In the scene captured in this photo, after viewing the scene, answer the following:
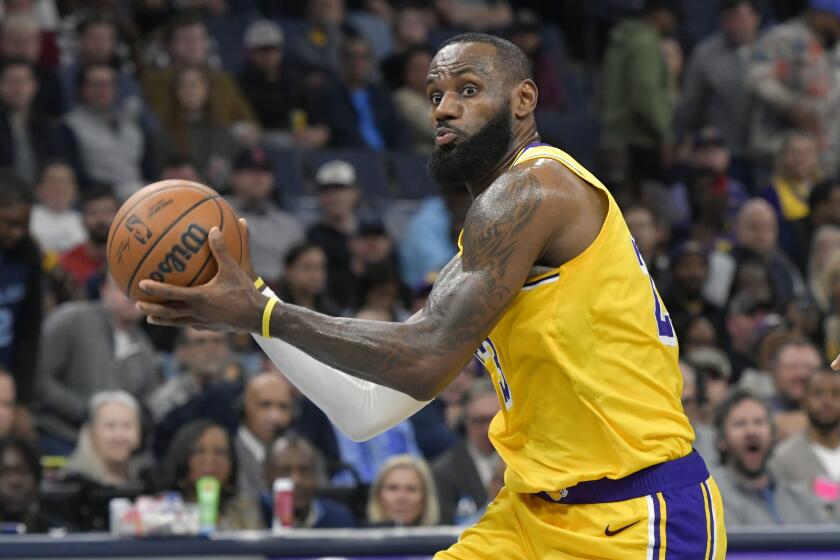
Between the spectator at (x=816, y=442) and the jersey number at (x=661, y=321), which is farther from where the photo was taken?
the spectator at (x=816, y=442)

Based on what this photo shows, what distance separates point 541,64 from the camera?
1273 cm

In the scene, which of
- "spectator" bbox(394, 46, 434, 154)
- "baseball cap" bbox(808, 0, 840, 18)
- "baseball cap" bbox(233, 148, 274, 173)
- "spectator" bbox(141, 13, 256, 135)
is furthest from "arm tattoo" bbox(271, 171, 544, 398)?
"baseball cap" bbox(808, 0, 840, 18)

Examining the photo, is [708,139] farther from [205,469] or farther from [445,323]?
[445,323]

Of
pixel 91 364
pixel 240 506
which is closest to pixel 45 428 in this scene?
pixel 91 364

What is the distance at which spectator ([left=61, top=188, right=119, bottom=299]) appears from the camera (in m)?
8.84

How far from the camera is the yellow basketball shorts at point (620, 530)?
3.83 m

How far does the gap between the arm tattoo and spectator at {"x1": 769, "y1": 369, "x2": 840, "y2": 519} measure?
184 inches

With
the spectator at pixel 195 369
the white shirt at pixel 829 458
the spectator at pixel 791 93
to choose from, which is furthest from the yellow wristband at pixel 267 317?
the spectator at pixel 791 93

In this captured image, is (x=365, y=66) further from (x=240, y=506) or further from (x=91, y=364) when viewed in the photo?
(x=240, y=506)

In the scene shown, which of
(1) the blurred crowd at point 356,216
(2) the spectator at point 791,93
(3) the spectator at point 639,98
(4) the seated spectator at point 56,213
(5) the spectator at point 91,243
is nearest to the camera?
(1) the blurred crowd at point 356,216

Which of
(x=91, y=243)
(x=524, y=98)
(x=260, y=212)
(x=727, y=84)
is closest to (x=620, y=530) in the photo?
(x=524, y=98)

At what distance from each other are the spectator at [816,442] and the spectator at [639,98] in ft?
14.0

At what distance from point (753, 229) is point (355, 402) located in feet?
23.0

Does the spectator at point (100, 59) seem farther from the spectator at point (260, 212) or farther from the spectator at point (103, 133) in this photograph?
the spectator at point (260, 212)
